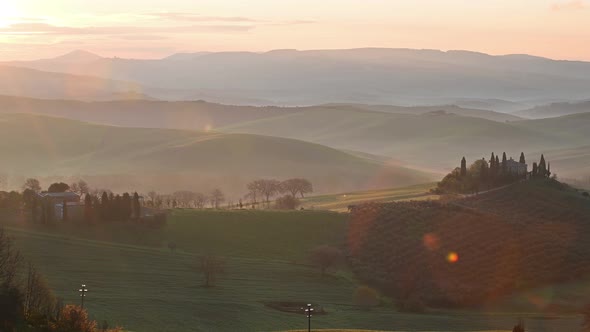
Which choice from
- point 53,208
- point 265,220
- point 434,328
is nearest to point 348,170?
point 265,220

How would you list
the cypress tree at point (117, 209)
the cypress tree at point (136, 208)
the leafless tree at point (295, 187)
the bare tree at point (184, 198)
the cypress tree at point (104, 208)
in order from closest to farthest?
the cypress tree at point (104, 208) → the cypress tree at point (117, 209) → the cypress tree at point (136, 208) → the bare tree at point (184, 198) → the leafless tree at point (295, 187)

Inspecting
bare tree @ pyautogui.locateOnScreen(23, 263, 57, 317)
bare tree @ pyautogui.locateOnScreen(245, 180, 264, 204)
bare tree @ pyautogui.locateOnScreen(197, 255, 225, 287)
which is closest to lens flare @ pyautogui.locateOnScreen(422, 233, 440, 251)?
bare tree @ pyautogui.locateOnScreen(197, 255, 225, 287)

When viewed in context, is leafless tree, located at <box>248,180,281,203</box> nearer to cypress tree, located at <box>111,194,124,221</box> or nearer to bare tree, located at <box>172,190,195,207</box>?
bare tree, located at <box>172,190,195,207</box>

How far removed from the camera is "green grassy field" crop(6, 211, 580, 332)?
59.3m

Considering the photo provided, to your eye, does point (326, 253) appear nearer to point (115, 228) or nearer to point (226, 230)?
point (226, 230)

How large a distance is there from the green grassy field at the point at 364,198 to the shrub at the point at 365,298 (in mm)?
36232

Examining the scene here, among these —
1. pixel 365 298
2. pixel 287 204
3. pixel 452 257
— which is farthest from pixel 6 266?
pixel 287 204

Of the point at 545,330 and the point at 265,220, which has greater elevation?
the point at 265,220

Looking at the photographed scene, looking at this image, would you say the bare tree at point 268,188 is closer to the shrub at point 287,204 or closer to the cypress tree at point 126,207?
the shrub at point 287,204

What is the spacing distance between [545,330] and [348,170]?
13459 cm

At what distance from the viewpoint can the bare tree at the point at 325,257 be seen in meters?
80.6

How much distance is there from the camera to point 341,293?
7350cm

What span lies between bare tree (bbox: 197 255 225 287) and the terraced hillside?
13489mm

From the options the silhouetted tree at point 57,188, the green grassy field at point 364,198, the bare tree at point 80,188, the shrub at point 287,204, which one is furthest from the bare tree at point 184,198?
the silhouetted tree at point 57,188
